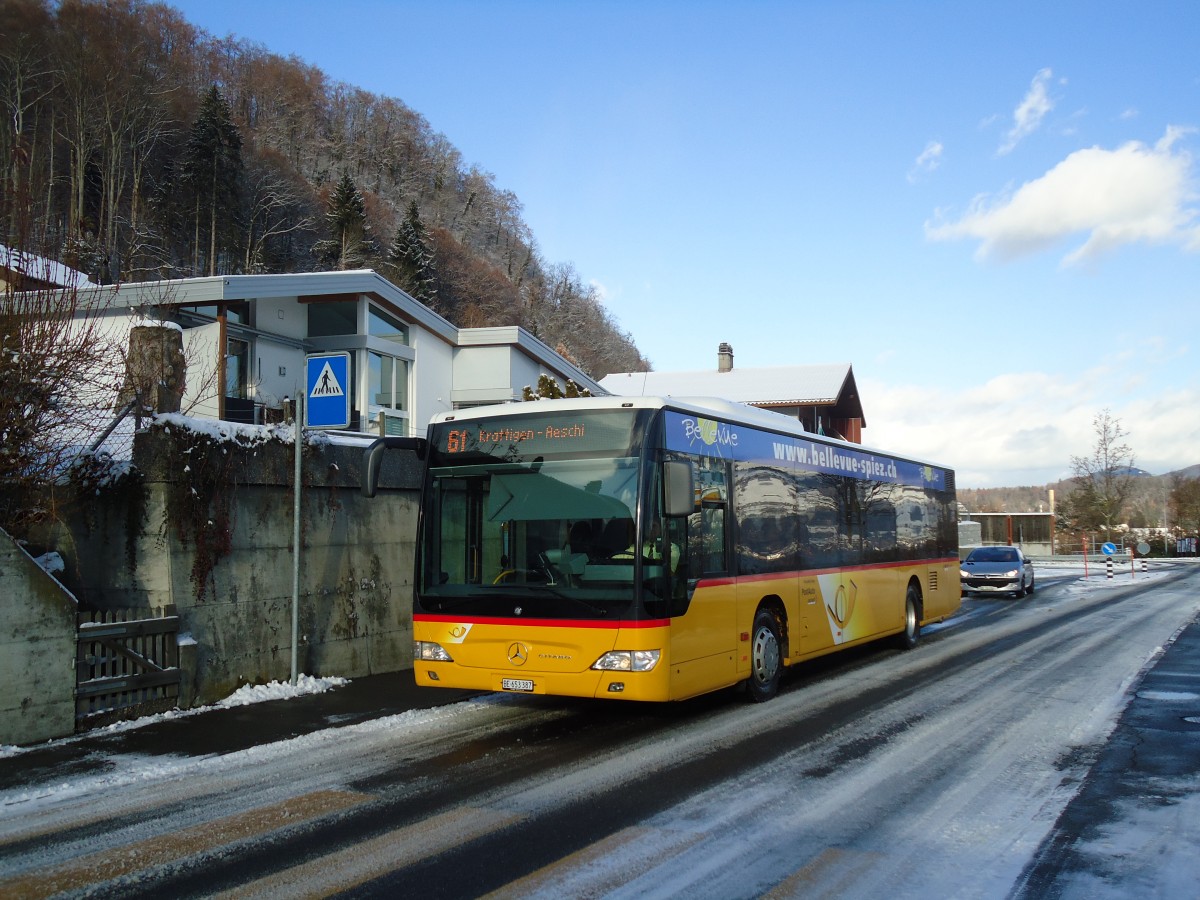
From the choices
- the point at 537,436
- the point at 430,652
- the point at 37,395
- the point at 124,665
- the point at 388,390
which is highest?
the point at 388,390

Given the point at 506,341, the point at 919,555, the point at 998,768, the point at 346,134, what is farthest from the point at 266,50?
the point at 998,768

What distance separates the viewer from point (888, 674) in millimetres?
12273

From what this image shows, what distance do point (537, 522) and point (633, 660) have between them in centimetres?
147

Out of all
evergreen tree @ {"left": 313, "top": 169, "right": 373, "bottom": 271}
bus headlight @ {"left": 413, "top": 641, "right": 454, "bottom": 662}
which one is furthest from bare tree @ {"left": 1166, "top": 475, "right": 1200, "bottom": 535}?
bus headlight @ {"left": 413, "top": 641, "right": 454, "bottom": 662}

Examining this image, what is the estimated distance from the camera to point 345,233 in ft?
196

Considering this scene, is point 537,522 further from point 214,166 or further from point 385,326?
point 214,166

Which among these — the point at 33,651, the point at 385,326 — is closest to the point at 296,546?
the point at 33,651

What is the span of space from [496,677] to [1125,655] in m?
10.4

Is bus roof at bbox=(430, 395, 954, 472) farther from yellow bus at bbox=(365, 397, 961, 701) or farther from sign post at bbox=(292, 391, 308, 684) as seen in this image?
sign post at bbox=(292, 391, 308, 684)

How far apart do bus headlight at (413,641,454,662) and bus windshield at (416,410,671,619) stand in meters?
0.33

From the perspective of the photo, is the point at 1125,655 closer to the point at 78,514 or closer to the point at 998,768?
the point at 998,768

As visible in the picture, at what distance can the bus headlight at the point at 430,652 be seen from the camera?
8633 mm

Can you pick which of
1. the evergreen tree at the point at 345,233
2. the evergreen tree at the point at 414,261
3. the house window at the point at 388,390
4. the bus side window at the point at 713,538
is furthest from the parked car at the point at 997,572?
the evergreen tree at the point at 345,233

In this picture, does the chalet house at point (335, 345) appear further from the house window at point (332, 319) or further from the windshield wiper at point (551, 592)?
the windshield wiper at point (551, 592)
